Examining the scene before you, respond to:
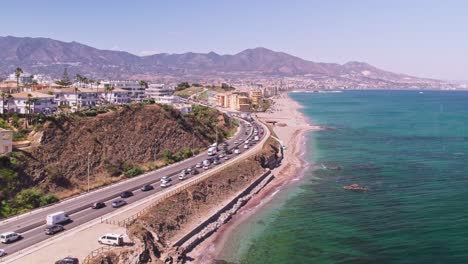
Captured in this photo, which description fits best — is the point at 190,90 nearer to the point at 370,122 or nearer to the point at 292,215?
the point at 370,122

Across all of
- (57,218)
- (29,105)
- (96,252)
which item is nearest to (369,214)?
(96,252)

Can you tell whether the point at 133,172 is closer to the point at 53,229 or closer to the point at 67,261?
the point at 53,229

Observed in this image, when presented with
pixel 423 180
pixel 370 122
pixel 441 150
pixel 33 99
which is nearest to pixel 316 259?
pixel 423 180

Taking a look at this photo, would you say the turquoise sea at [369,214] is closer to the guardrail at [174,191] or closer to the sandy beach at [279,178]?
the sandy beach at [279,178]

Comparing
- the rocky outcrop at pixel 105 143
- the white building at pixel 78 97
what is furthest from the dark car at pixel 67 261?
the white building at pixel 78 97

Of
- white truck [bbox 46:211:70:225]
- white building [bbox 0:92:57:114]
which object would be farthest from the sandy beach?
white building [bbox 0:92:57:114]

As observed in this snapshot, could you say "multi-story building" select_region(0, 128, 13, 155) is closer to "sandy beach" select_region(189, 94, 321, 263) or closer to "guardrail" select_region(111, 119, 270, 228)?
"guardrail" select_region(111, 119, 270, 228)
